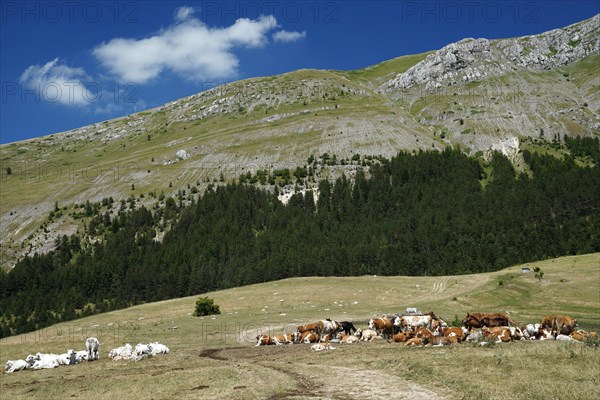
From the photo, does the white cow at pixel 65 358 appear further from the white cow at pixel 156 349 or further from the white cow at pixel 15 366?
the white cow at pixel 156 349

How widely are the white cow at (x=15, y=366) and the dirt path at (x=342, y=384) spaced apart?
1583cm

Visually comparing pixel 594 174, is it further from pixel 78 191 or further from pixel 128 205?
pixel 78 191

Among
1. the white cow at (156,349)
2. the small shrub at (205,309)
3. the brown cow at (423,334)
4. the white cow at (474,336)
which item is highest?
the white cow at (156,349)

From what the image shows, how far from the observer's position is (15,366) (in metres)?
28.1

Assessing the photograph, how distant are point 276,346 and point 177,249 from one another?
114m

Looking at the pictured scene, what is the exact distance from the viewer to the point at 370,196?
502 ft

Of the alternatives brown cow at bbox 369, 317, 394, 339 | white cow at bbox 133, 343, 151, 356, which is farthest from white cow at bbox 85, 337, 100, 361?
brown cow at bbox 369, 317, 394, 339

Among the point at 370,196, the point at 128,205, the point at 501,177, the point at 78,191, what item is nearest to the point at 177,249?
the point at 128,205

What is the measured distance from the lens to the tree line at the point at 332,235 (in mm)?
112188

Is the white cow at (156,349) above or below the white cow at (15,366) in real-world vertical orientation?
below

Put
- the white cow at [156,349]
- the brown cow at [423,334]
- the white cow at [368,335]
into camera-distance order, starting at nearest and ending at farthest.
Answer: the brown cow at [423,334] < the white cow at [156,349] < the white cow at [368,335]

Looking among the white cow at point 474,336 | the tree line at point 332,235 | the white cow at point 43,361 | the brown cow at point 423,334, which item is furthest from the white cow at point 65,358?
the tree line at point 332,235

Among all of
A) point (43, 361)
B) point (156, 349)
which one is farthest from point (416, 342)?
point (43, 361)

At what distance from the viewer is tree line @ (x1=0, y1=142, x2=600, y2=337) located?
368 ft
